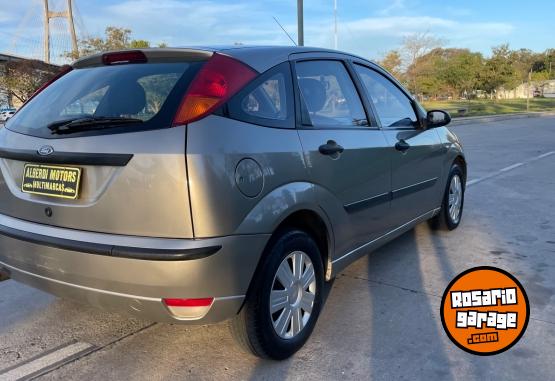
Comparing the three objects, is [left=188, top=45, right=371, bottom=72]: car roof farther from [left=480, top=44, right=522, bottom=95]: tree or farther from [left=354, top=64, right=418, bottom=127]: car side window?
[left=480, top=44, right=522, bottom=95]: tree

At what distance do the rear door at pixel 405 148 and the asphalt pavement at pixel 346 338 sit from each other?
53cm

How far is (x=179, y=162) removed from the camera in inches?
88.0

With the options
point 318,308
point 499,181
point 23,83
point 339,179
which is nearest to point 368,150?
point 339,179

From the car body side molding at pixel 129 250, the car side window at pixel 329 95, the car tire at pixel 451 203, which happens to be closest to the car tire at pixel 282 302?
the car body side molding at pixel 129 250

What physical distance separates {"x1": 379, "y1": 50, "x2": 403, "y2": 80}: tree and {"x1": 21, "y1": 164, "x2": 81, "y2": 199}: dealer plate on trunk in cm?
3996

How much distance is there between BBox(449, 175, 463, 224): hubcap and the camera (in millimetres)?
5133

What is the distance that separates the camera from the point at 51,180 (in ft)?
8.26

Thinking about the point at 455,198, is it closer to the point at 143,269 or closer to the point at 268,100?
the point at 268,100

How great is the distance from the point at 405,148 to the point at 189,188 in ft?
7.12

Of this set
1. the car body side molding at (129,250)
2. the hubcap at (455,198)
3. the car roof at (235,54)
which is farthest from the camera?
the hubcap at (455,198)

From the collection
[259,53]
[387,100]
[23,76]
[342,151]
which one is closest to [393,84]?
[387,100]

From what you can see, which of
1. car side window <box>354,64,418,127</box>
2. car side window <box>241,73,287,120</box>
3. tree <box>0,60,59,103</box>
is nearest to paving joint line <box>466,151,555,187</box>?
car side window <box>354,64,418,127</box>

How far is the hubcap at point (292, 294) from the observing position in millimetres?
2709

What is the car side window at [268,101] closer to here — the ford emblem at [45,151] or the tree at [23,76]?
the ford emblem at [45,151]
